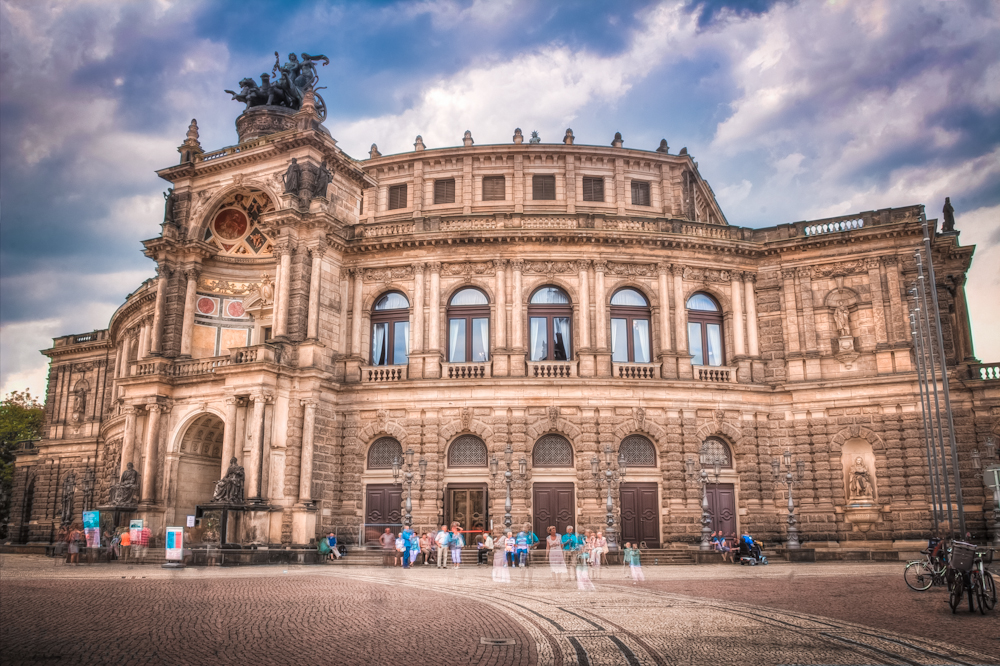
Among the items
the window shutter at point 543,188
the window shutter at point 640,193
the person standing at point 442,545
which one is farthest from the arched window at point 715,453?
the window shutter at point 543,188

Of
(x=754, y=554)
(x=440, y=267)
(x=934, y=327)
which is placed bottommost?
(x=754, y=554)

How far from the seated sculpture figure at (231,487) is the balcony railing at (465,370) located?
9743mm

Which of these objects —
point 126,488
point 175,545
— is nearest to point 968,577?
point 175,545

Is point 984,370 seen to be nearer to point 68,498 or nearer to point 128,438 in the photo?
point 128,438

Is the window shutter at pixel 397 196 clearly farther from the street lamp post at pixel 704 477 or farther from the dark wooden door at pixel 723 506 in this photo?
the dark wooden door at pixel 723 506

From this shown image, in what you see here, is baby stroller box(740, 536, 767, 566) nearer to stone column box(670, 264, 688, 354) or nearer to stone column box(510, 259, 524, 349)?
stone column box(670, 264, 688, 354)

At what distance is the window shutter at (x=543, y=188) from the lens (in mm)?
46188

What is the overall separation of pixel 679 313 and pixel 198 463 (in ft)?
78.2

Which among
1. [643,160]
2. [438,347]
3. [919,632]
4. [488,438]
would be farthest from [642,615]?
[643,160]

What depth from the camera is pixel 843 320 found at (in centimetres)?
3734

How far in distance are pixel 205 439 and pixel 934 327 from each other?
34311mm

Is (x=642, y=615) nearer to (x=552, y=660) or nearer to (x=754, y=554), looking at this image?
(x=552, y=660)

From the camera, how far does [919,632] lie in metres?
12.1

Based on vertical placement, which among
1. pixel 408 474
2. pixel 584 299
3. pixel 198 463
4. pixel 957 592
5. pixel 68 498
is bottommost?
pixel 957 592
